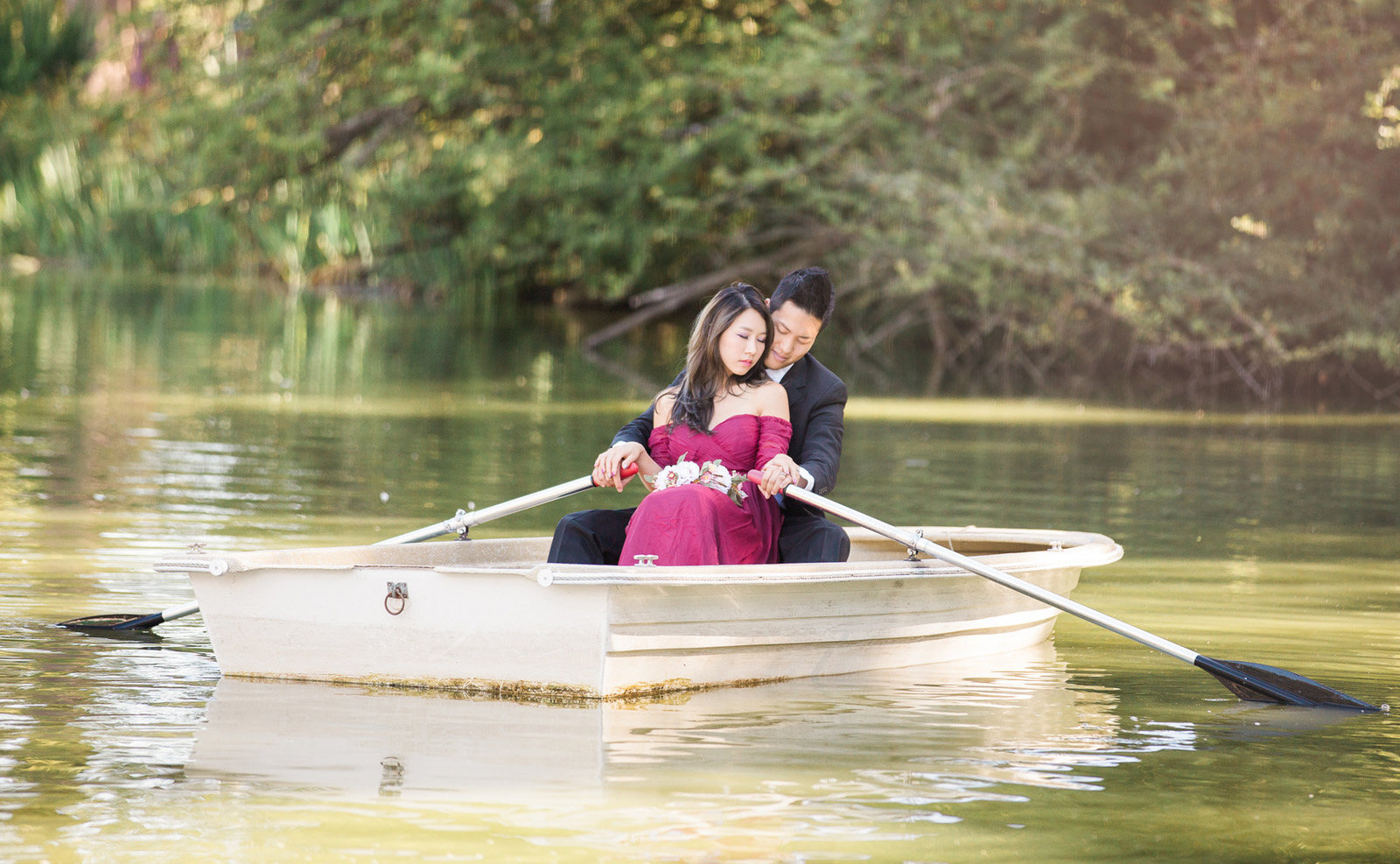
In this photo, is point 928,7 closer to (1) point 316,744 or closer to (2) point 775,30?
(2) point 775,30

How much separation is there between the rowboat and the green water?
3.6 inches

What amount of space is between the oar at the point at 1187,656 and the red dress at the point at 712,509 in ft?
0.51

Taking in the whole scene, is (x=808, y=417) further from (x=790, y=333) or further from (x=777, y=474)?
(x=777, y=474)

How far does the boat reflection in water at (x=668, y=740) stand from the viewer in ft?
16.1

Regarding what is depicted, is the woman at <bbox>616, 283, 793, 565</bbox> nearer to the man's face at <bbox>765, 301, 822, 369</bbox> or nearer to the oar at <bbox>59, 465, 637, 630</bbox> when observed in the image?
the man's face at <bbox>765, 301, 822, 369</bbox>

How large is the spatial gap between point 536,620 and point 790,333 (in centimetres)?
149

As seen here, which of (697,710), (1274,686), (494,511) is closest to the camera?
(697,710)

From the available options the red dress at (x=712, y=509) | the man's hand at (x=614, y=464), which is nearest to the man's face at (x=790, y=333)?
the red dress at (x=712, y=509)

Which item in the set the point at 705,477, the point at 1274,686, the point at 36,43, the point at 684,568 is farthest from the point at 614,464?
the point at 36,43

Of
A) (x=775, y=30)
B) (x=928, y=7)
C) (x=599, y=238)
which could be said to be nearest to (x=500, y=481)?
(x=928, y=7)

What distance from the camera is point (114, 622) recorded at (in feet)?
21.2

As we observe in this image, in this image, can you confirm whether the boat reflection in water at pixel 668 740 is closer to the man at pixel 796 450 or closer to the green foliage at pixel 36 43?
the man at pixel 796 450

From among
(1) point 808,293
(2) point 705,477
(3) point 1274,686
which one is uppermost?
(1) point 808,293

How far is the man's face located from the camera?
6473mm
